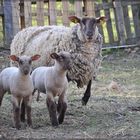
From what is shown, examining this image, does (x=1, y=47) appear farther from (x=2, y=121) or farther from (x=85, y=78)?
(x=2, y=121)

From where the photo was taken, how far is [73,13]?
13070mm

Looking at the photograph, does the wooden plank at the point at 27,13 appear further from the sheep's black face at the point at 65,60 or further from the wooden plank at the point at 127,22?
the sheep's black face at the point at 65,60

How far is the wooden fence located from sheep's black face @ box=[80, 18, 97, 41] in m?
5.24

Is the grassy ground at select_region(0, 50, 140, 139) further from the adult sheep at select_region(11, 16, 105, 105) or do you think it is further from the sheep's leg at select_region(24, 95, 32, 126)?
the adult sheep at select_region(11, 16, 105, 105)

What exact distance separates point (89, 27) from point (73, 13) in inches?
231

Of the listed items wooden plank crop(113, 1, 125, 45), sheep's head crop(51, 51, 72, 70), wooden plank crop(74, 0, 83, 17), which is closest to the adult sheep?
sheep's head crop(51, 51, 72, 70)

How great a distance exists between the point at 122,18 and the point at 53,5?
1.93m

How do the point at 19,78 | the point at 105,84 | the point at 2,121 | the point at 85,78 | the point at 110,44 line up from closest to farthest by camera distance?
1. the point at 19,78
2. the point at 2,121
3. the point at 85,78
4. the point at 105,84
5. the point at 110,44

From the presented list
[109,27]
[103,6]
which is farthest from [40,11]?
[109,27]

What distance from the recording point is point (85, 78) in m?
7.71

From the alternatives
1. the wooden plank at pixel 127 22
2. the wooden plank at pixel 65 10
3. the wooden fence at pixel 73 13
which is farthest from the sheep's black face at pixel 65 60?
the wooden plank at pixel 127 22

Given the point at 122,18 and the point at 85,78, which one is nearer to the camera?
the point at 85,78

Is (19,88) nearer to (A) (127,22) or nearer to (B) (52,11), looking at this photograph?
(B) (52,11)

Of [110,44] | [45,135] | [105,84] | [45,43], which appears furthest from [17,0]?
[45,135]
